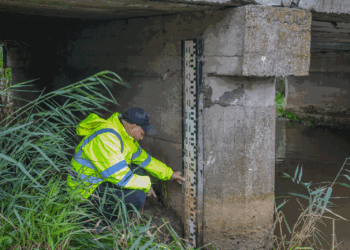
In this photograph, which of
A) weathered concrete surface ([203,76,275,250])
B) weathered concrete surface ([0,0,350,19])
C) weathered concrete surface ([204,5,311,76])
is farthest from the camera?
weathered concrete surface ([203,76,275,250])

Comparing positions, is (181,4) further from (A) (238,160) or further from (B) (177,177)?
(B) (177,177)

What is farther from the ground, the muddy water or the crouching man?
the crouching man

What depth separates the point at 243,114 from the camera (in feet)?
11.2

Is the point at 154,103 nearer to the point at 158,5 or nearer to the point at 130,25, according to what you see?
the point at 130,25

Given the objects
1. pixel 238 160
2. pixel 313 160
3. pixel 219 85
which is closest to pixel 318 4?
pixel 219 85

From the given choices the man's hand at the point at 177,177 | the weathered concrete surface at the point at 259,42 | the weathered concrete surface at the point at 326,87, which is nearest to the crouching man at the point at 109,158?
the man's hand at the point at 177,177

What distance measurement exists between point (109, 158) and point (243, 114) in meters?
1.42

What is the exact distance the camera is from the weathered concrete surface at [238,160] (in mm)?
3396

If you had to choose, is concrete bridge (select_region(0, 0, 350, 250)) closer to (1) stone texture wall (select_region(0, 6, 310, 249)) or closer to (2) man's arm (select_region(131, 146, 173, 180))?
(1) stone texture wall (select_region(0, 6, 310, 249))

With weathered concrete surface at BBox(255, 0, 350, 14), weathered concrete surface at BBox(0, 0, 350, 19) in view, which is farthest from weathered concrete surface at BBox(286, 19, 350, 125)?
weathered concrete surface at BBox(0, 0, 350, 19)

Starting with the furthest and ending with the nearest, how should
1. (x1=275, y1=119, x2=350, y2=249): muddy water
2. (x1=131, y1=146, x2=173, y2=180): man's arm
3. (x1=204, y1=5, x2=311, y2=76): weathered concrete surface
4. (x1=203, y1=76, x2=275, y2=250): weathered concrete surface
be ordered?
(x1=275, y1=119, x2=350, y2=249): muddy water < (x1=131, y1=146, x2=173, y2=180): man's arm < (x1=203, y1=76, x2=275, y2=250): weathered concrete surface < (x1=204, y1=5, x2=311, y2=76): weathered concrete surface

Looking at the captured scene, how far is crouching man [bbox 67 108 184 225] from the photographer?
9.29 feet

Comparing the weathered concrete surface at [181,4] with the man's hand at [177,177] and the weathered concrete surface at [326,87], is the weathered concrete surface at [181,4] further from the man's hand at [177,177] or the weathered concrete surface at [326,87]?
the weathered concrete surface at [326,87]

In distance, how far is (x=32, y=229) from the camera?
2.18m
